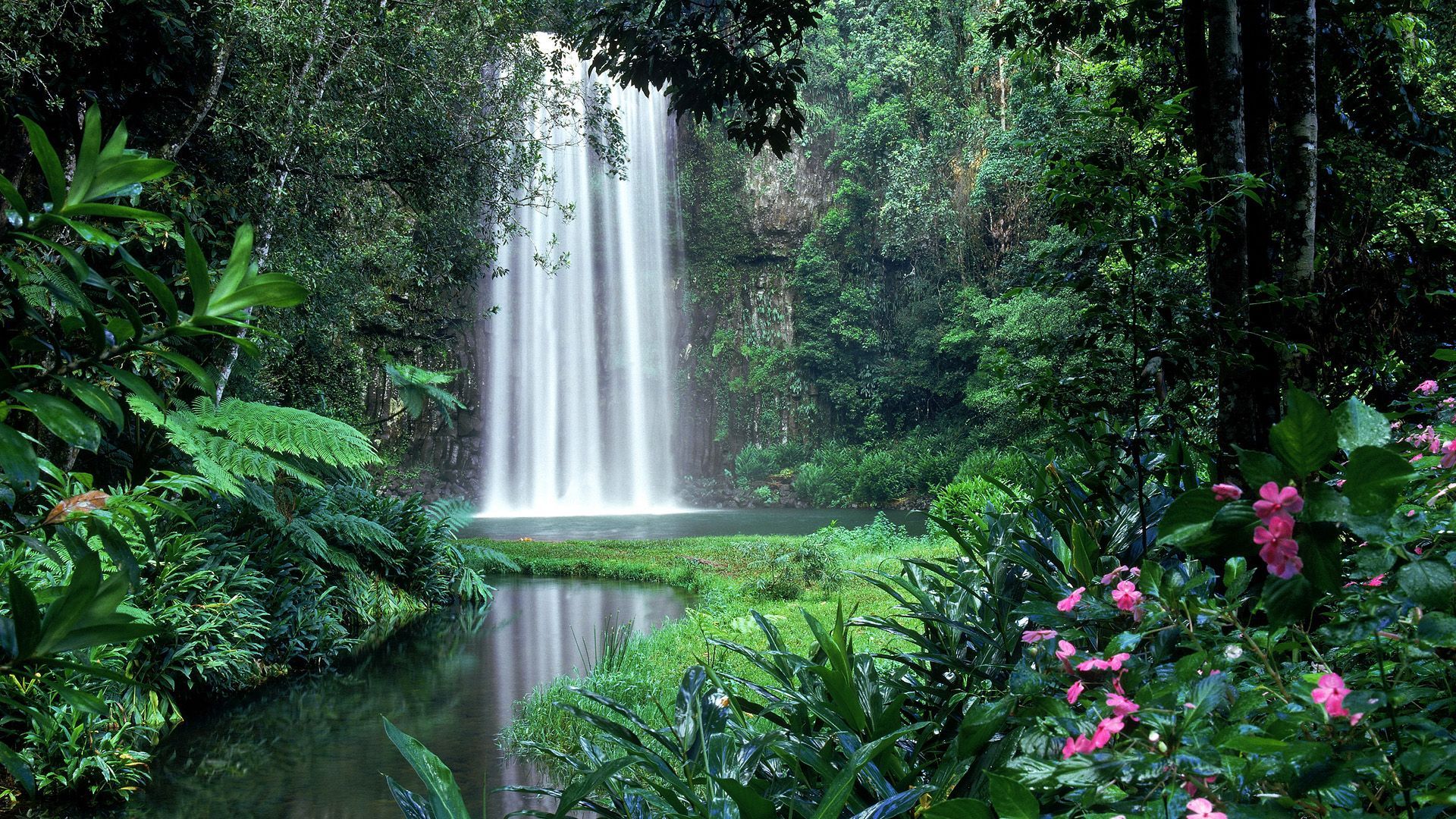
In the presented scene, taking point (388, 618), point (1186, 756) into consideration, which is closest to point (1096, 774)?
point (1186, 756)

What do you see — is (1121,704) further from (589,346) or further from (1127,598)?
(589,346)

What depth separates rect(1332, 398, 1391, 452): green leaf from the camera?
30.9 inches

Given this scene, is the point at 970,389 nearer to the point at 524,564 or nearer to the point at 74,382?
the point at 524,564

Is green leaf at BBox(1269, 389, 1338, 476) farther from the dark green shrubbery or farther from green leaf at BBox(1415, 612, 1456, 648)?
the dark green shrubbery

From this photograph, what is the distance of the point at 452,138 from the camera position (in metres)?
8.30

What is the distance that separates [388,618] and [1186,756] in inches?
303

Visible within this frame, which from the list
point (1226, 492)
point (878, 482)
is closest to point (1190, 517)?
point (1226, 492)

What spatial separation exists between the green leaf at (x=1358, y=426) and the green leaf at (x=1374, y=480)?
0.04m

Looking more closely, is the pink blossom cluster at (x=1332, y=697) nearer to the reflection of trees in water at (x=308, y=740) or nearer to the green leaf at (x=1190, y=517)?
the green leaf at (x=1190, y=517)

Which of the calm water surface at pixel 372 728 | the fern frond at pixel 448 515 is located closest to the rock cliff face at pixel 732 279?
the fern frond at pixel 448 515

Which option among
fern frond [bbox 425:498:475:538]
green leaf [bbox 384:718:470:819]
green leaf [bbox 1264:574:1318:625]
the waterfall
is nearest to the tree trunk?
green leaf [bbox 1264:574:1318:625]

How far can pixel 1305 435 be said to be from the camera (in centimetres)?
75

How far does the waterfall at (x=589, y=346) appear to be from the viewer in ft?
74.0

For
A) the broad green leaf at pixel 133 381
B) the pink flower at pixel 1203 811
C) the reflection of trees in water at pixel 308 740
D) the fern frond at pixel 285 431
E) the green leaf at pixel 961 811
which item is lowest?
the reflection of trees in water at pixel 308 740
